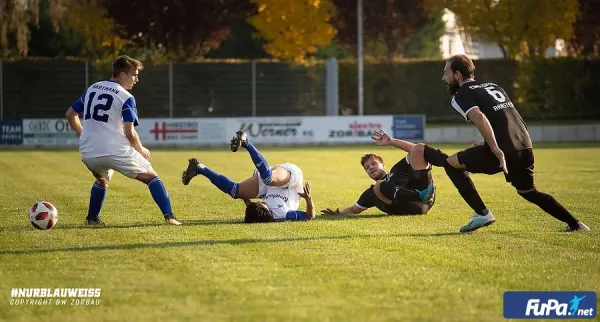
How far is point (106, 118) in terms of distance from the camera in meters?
12.1

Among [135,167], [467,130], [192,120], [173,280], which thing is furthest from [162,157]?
[173,280]

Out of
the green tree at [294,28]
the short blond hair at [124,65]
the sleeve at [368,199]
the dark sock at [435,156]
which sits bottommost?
the sleeve at [368,199]

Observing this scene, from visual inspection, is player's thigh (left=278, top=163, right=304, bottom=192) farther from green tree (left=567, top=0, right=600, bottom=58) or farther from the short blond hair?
green tree (left=567, top=0, right=600, bottom=58)

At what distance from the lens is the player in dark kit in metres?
11.2

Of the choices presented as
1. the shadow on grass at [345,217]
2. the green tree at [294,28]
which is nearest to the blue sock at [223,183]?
the shadow on grass at [345,217]

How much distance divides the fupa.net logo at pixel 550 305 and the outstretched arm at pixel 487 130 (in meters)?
3.17

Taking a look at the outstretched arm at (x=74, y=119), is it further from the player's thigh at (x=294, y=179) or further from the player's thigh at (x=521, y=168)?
the player's thigh at (x=521, y=168)

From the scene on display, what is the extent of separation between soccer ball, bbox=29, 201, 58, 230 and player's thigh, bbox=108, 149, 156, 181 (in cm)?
83

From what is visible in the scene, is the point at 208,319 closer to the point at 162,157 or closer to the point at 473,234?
the point at 473,234

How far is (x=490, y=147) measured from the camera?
11.1 m

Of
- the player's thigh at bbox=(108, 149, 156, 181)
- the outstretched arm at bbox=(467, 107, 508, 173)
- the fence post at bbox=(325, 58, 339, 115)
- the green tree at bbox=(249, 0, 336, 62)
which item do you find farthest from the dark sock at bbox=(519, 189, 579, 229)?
the green tree at bbox=(249, 0, 336, 62)

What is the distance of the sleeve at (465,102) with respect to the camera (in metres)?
11.2

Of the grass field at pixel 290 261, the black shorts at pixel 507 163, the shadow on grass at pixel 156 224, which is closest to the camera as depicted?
the grass field at pixel 290 261

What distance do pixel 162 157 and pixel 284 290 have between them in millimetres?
21385
